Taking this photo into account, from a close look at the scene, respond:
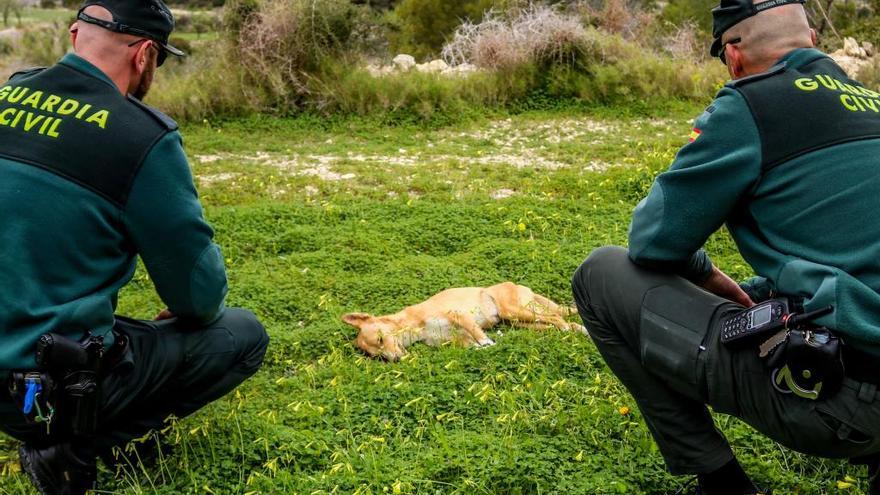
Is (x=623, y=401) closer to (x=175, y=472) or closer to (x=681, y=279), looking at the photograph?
(x=681, y=279)

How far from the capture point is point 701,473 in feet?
9.59

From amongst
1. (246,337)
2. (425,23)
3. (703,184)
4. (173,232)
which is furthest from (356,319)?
(425,23)

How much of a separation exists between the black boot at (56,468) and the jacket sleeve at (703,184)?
2.09 m

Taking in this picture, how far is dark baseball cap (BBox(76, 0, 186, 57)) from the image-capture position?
3.11 metres

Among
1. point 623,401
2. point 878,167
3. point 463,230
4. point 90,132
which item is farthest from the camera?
point 463,230

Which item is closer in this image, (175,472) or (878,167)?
(878,167)

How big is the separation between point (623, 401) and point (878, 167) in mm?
1496

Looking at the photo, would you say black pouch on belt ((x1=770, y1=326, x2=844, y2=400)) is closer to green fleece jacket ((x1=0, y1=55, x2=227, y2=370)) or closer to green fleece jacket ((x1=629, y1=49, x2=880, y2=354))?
green fleece jacket ((x1=629, y1=49, x2=880, y2=354))

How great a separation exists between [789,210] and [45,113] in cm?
243

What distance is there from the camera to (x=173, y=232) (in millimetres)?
2986

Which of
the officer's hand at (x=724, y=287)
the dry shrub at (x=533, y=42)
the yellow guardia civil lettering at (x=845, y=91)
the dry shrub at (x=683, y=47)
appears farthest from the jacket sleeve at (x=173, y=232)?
the dry shrub at (x=683, y=47)

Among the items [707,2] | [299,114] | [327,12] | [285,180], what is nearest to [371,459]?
[285,180]

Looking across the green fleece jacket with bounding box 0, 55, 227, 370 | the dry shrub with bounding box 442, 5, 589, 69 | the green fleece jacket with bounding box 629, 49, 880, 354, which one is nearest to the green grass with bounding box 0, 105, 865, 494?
the green fleece jacket with bounding box 0, 55, 227, 370

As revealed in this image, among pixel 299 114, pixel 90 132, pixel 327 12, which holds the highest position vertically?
pixel 90 132
